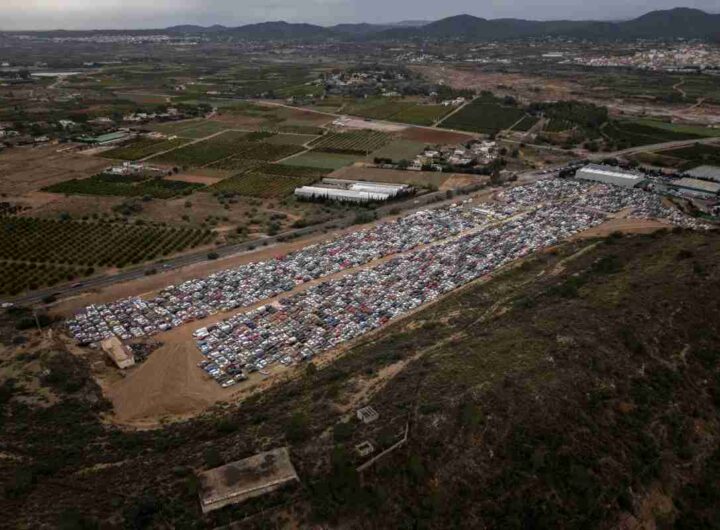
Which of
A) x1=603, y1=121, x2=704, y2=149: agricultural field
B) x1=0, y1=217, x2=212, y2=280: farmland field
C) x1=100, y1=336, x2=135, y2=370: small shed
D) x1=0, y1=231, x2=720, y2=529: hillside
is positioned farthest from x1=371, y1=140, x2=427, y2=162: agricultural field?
x1=100, y1=336, x2=135, y2=370: small shed

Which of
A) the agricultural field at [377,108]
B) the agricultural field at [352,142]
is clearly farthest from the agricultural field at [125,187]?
the agricultural field at [377,108]

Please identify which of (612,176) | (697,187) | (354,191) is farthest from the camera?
(612,176)

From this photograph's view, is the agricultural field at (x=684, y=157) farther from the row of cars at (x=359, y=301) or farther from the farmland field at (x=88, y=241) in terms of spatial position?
the farmland field at (x=88, y=241)

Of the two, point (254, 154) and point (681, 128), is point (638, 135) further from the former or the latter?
point (254, 154)

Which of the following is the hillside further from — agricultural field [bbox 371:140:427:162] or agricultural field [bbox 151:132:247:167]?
agricultural field [bbox 371:140:427:162]

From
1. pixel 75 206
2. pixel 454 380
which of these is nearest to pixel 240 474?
pixel 454 380

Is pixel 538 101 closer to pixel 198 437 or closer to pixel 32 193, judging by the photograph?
pixel 32 193

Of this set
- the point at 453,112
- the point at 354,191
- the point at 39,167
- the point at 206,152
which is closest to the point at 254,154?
the point at 206,152
